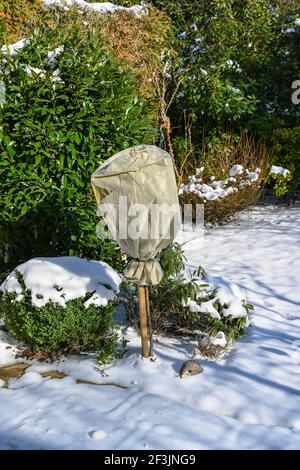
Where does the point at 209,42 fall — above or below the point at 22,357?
above

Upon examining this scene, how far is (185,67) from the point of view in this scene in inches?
339

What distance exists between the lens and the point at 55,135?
4.23 meters

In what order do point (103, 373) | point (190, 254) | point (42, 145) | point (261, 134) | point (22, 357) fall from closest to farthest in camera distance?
point (103, 373) < point (22, 357) < point (42, 145) < point (190, 254) < point (261, 134)

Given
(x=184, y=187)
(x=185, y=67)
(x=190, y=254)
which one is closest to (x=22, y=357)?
(x=190, y=254)

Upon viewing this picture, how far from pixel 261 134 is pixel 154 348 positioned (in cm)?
542

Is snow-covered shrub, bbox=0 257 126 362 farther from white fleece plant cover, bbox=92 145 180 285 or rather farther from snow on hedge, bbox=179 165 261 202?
snow on hedge, bbox=179 165 261 202

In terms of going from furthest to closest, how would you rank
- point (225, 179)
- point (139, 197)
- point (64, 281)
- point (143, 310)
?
point (225, 179)
point (64, 281)
point (143, 310)
point (139, 197)

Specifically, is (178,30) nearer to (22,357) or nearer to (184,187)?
(184,187)

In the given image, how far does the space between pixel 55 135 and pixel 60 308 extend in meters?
1.50

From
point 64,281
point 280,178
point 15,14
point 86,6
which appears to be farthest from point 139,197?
point 86,6

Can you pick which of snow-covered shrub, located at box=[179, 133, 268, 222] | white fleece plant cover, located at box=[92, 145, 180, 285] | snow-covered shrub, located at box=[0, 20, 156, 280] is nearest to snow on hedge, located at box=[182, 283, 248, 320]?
white fleece plant cover, located at box=[92, 145, 180, 285]

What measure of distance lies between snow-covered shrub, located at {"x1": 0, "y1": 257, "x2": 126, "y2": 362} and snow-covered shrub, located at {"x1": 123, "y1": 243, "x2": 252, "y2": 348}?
415 millimetres

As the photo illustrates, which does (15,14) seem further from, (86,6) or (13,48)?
(13,48)
